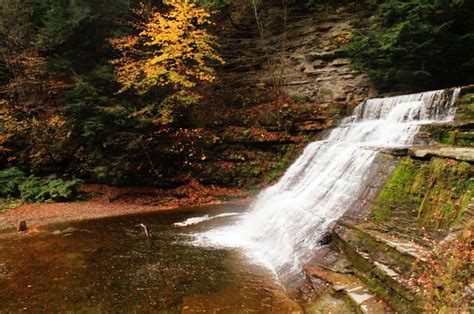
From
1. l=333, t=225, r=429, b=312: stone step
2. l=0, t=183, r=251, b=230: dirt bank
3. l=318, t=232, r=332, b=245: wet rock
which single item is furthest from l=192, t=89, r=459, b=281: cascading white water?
l=0, t=183, r=251, b=230: dirt bank

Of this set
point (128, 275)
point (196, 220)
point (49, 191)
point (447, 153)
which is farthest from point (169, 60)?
point (447, 153)

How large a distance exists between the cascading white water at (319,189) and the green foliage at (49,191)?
7.54 meters

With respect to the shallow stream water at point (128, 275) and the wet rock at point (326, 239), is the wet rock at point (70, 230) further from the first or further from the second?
the wet rock at point (326, 239)

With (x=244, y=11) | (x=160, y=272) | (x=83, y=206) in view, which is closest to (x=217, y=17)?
(x=244, y=11)

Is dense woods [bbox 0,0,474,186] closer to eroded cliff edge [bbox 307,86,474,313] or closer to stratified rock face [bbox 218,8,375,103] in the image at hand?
stratified rock face [bbox 218,8,375,103]

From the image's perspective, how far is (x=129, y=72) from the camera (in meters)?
13.9

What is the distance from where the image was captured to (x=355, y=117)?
13.7m

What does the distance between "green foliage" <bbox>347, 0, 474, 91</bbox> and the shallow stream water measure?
9.80m

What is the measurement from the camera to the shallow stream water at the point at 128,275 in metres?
5.85

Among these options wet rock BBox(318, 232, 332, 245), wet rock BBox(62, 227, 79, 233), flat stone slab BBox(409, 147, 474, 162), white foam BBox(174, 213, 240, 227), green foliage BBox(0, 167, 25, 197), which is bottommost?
white foam BBox(174, 213, 240, 227)

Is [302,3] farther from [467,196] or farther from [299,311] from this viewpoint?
[299,311]

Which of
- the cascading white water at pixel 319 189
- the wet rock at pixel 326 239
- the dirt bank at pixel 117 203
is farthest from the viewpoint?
the dirt bank at pixel 117 203

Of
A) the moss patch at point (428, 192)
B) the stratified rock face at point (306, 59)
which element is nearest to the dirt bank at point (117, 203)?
the stratified rock face at point (306, 59)

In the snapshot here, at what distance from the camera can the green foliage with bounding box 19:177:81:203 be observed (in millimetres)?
13914
